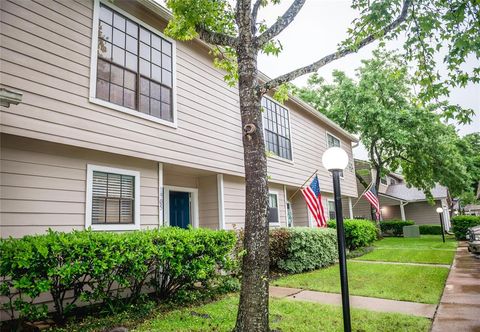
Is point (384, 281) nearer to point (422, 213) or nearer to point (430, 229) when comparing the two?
point (430, 229)

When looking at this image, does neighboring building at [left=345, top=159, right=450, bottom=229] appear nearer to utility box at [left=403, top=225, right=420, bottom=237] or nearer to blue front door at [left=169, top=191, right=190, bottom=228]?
utility box at [left=403, top=225, right=420, bottom=237]

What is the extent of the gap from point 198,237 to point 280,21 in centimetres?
400

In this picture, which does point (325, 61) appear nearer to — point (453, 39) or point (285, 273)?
point (453, 39)

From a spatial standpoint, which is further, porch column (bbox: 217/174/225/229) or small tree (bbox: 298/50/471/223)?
small tree (bbox: 298/50/471/223)

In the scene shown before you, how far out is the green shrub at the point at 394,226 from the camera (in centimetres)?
2536

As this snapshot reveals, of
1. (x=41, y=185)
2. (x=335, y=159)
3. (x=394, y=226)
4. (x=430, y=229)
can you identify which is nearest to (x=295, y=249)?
(x=335, y=159)

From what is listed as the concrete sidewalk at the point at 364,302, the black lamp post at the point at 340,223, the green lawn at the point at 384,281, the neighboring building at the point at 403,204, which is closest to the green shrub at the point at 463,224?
the neighboring building at the point at 403,204

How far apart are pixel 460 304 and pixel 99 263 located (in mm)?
5869

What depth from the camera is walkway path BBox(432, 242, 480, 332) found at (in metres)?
4.31

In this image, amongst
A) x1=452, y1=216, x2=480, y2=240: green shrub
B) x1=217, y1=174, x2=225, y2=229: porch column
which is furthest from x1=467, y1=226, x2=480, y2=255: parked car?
x1=217, y1=174, x2=225, y2=229: porch column

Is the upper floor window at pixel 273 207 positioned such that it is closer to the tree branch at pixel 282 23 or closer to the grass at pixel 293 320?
the grass at pixel 293 320

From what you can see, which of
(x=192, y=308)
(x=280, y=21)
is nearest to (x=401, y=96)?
(x=280, y=21)

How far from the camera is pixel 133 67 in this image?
6.92m

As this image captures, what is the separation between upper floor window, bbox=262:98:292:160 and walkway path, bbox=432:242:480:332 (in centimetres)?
670
